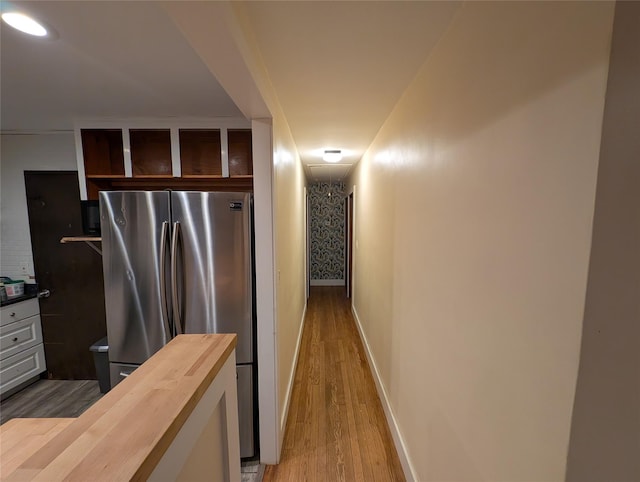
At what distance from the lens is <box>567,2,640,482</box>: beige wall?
0.45 m

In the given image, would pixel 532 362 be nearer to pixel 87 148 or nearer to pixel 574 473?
pixel 574 473

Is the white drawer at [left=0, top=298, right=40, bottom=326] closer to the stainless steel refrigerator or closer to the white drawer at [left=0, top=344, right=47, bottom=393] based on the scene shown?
the white drawer at [left=0, top=344, right=47, bottom=393]

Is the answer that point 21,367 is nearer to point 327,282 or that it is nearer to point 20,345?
point 20,345

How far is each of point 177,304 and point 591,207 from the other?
1922 millimetres

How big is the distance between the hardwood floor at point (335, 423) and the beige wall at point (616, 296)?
150cm

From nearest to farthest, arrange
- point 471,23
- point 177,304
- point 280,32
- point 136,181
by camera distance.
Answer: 1. point 471,23
2. point 280,32
3. point 177,304
4. point 136,181

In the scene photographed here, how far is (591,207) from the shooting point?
0.49m

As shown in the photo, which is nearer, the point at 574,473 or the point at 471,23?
the point at 574,473

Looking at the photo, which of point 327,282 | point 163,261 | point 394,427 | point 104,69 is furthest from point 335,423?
point 327,282

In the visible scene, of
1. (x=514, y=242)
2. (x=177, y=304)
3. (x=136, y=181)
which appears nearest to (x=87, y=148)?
(x=136, y=181)

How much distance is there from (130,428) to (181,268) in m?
1.27

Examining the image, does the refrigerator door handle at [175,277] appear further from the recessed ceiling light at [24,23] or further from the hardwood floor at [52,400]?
the hardwood floor at [52,400]

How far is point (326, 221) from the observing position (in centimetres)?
573

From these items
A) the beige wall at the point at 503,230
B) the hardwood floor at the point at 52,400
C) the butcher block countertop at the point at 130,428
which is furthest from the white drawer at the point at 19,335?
the beige wall at the point at 503,230
